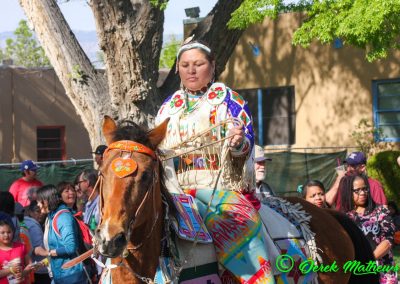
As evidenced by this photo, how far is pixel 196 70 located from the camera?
544cm

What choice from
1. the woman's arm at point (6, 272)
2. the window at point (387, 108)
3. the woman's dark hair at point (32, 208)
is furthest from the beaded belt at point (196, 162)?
the window at point (387, 108)

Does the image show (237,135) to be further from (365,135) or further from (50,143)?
(50,143)

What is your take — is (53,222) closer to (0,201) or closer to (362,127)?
(0,201)

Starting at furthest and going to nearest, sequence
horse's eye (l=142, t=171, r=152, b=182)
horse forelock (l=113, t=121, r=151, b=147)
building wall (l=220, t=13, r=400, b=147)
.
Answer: building wall (l=220, t=13, r=400, b=147) → horse forelock (l=113, t=121, r=151, b=147) → horse's eye (l=142, t=171, r=152, b=182)

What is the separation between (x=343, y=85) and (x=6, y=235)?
1337 centimetres

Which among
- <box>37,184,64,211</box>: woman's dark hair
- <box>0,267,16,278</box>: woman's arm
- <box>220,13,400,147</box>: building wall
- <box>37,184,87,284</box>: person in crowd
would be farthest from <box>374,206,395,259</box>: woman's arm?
<box>220,13,400,147</box>: building wall

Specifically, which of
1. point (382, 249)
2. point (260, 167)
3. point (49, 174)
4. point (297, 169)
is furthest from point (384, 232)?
point (297, 169)

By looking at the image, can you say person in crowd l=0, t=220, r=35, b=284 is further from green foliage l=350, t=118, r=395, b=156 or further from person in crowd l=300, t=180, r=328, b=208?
green foliage l=350, t=118, r=395, b=156

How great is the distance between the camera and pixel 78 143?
76.9 ft

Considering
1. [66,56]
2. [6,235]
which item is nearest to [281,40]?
[66,56]

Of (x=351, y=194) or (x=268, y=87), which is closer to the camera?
(x=351, y=194)

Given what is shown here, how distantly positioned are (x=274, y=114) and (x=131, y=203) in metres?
16.6

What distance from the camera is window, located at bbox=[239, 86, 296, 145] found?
2052cm

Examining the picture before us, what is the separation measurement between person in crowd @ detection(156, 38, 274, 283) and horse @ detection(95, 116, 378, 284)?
14.5 inches
